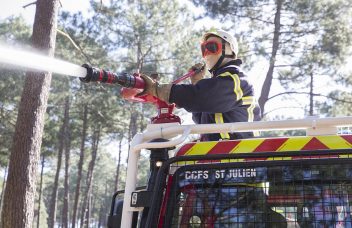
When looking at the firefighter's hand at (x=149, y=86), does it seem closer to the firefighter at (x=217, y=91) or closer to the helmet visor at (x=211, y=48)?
the firefighter at (x=217, y=91)

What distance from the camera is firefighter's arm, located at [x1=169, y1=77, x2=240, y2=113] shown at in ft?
9.70

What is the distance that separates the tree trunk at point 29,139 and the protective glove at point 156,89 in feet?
21.4

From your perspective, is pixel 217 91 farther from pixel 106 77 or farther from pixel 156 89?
pixel 106 77

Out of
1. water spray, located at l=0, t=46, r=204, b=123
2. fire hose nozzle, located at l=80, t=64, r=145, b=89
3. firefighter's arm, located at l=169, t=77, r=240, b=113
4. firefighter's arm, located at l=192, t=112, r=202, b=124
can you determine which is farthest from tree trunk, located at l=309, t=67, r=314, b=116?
fire hose nozzle, located at l=80, t=64, r=145, b=89

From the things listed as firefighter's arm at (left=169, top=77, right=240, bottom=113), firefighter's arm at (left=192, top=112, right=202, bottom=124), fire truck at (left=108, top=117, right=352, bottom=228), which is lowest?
fire truck at (left=108, top=117, right=352, bottom=228)

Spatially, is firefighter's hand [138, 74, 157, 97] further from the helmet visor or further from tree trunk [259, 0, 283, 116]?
tree trunk [259, 0, 283, 116]

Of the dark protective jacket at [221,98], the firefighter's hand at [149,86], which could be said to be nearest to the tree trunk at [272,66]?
the dark protective jacket at [221,98]

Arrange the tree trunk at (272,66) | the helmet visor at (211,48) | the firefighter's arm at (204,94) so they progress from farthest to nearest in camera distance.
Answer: the tree trunk at (272,66), the helmet visor at (211,48), the firefighter's arm at (204,94)

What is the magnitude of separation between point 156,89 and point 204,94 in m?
0.29

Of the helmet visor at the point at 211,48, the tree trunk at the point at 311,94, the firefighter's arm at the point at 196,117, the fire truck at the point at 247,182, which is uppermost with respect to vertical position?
the tree trunk at the point at 311,94

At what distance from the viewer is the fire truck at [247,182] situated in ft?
7.21

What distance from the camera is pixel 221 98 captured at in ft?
10.1

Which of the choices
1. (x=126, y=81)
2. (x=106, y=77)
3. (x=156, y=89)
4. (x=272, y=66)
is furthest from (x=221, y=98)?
(x=272, y=66)

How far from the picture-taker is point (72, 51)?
2775 cm
